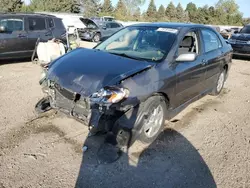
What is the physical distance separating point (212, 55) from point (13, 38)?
263 inches

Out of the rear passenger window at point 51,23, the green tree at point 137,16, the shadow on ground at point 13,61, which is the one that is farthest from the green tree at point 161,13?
the shadow on ground at point 13,61

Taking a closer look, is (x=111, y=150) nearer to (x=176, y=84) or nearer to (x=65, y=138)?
(x=65, y=138)

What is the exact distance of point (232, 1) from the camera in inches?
2525

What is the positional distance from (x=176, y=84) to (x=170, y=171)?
1399mm

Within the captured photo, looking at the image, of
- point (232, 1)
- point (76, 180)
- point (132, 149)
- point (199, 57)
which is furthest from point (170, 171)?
point (232, 1)

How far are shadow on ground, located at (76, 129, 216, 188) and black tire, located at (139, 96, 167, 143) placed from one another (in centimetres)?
15

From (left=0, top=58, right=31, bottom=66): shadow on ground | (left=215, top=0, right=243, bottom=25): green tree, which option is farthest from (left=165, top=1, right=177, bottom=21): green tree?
(left=0, top=58, right=31, bottom=66): shadow on ground

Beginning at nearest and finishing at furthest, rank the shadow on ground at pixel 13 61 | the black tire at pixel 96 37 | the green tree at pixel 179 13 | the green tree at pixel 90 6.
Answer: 1. the shadow on ground at pixel 13 61
2. the black tire at pixel 96 37
3. the green tree at pixel 90 6
4. the green tree at pixel 179 13

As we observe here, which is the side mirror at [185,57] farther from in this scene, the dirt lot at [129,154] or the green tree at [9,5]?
the green tree at [9,5]

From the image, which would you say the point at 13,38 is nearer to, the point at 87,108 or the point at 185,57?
the point at 87,108

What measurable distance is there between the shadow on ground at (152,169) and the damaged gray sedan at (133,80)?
28 centimetres

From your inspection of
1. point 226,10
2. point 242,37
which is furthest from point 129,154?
point 226,10

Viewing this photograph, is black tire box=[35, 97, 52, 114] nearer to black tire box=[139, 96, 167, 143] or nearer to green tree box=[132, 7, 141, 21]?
black tire box=[139, 96, 167, 143]

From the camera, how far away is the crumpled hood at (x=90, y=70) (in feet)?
10.4
